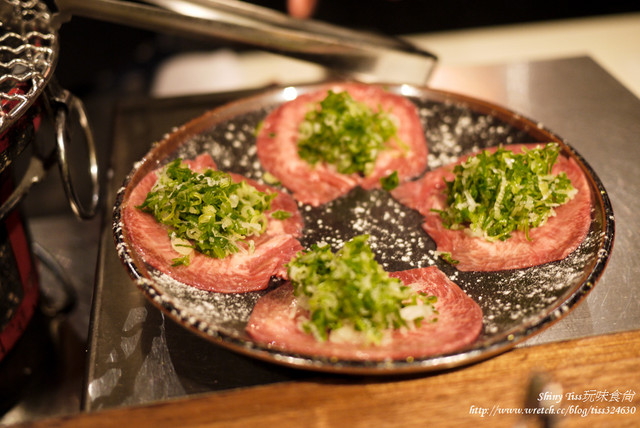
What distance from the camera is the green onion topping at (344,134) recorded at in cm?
213

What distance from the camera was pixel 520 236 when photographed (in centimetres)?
181

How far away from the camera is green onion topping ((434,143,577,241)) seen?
180 centimetres

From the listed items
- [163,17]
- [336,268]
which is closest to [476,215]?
[336,268]

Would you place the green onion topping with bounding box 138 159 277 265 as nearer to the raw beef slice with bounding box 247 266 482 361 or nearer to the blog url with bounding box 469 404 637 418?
the raw beef slice with bounding box 247 266 482 361

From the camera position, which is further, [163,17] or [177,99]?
[177,99]

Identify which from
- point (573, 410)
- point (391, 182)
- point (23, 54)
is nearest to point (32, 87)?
point (23, 54)

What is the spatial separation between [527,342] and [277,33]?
5.11ft

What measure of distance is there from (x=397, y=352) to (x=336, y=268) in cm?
28

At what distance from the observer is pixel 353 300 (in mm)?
1438

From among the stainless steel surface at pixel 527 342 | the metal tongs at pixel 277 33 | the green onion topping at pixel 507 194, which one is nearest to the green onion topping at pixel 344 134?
the metal tongs at pixel 277 33

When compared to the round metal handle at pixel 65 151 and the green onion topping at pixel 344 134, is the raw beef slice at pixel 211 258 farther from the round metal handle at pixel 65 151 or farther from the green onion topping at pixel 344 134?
the green onion topping at pixel 344 134

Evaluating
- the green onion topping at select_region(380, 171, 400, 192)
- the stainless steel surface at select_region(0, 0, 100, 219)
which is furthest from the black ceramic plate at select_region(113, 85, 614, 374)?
the stainless steel surface at select_region(0, 0, 100, 219)

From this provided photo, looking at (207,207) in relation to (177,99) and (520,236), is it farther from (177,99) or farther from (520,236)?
→ (177,99)

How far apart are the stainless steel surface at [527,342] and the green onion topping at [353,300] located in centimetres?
20
